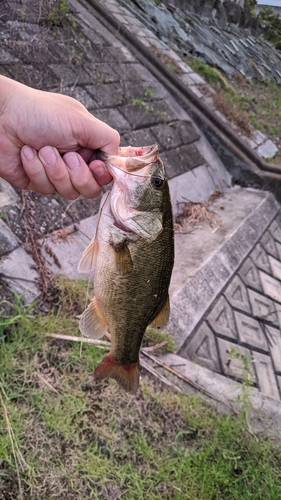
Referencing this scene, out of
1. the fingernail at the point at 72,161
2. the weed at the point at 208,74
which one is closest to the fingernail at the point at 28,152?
the fingernail at the point at 72,161

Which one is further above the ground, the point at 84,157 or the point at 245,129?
the point at 84,157

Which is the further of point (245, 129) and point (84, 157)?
point (245, 129)

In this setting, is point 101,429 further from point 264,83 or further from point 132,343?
point 264,83

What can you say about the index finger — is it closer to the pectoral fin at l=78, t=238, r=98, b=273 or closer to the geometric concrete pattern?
the pectoral fin at l=78, t=238, r=98, b=273

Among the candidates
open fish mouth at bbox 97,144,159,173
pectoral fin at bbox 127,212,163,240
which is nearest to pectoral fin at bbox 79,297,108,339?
pectoral fin at bbox 127,212,163,240

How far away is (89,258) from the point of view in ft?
6.54

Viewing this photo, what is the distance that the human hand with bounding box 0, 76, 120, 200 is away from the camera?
191cm

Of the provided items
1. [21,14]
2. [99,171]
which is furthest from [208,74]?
[99,171]

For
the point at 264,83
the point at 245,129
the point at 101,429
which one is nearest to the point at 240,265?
the point at 101,429

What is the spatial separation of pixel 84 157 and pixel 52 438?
181cm

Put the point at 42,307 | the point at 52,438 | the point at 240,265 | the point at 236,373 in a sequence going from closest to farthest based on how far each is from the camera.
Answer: the point at 52,438
the point at 42,307
the point at 236,373
the point at 240,265

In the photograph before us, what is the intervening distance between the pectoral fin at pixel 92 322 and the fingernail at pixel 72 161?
63 centimetres

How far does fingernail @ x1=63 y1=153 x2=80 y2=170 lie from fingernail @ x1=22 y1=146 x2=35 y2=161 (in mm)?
154

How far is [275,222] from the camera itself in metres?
6.80
